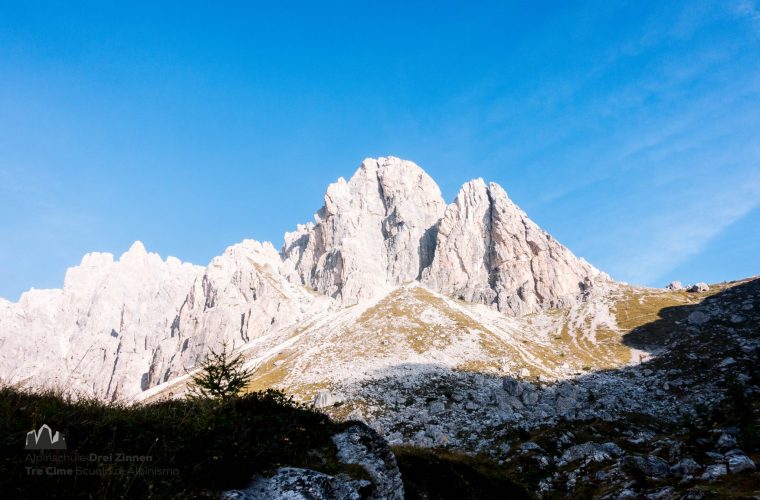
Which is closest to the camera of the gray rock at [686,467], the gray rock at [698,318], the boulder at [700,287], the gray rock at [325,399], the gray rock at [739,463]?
the gray rock at [739,463]

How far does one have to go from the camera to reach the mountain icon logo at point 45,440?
698 centimetres

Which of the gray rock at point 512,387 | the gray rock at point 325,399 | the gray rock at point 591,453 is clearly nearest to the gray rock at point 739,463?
the gray rock at point 591,453

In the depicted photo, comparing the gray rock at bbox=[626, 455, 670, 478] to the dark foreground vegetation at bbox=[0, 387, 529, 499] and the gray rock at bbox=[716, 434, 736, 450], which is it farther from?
the dark foreground vegetation at bbox=[0, 387, 529, 499]

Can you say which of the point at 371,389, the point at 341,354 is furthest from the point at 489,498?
the point at 341,354

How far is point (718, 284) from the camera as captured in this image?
175 m

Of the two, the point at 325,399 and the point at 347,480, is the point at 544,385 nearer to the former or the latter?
the point at 325,399

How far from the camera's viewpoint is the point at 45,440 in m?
7.24

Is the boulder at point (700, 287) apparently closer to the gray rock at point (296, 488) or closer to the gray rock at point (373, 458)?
the gray rock at point (373, 458)

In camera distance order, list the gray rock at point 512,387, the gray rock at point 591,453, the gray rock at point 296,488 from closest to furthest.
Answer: the gray rock at point 296,488 < the gray rock at point 591,453 < the gray rock at point 512,387

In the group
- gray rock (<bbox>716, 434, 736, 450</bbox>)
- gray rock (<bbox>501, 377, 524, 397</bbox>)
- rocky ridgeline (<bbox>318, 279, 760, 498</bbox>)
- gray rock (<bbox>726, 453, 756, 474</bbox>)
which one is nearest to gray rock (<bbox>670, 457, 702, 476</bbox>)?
rocky ridgeline (<bbox>318, 279, 760, 498</bbox>)

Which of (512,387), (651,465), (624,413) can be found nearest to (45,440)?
(651,465)

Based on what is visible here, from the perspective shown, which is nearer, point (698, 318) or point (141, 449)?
point (141, 449)

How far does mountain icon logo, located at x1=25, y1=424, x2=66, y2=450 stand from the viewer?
22.9 ft

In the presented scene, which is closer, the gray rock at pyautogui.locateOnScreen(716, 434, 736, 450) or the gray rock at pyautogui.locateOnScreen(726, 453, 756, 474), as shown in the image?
the gray rock at pyautogui.locateOnScreen(726, 453, 756, 474)
